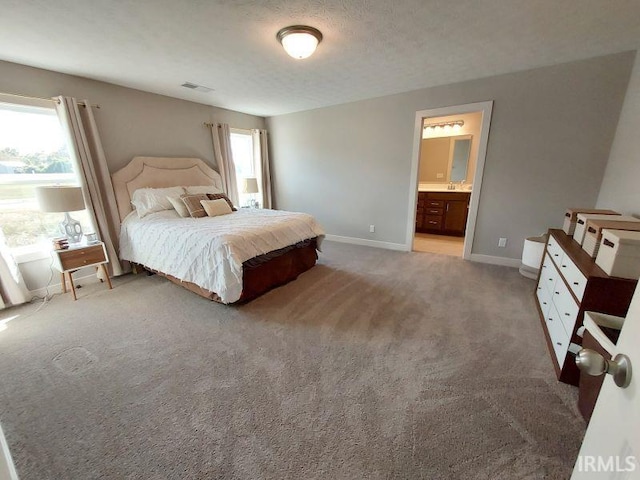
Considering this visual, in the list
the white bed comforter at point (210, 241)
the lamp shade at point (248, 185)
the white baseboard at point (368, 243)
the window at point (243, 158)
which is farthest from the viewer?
the window at point (243, 158)

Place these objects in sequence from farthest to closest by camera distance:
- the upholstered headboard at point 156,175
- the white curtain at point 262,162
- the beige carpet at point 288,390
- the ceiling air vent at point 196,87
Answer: the white curtain at point 262,162
the upholstered headboard at point 156,175
the ceiling air vent at point 196,87
the beige carpet at point 288,390

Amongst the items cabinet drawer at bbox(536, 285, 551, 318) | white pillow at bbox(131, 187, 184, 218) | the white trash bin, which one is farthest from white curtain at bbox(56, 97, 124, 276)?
the white trash bin

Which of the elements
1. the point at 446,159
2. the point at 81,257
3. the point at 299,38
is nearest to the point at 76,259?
the point at 81,257

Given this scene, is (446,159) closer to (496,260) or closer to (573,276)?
(496,260)

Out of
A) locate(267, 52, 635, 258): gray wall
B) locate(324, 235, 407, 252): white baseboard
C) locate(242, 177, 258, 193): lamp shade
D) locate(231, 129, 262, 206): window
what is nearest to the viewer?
locate(267, 52, 635, 258): gray wall

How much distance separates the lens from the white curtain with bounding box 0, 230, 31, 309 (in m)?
2.50

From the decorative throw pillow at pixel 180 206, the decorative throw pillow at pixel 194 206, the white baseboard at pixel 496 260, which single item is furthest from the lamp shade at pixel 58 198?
the white baseboard at pixel 496 260

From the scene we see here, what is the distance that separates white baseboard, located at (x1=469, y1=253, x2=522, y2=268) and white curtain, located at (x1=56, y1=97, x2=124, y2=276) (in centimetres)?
483

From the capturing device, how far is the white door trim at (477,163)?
318 cm

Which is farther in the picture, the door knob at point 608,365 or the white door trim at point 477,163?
the white door trim at point 477,163

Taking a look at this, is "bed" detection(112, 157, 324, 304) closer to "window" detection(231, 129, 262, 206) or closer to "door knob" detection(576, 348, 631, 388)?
"window" detection(231, 129, 262, 206)

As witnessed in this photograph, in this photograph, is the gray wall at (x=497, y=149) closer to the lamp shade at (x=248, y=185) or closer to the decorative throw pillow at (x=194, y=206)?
the lamp shade at (x=248, y=185)

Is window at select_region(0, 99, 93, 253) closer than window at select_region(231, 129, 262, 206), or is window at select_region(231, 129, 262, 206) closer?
window at select_region(0, 99, 93, 253)

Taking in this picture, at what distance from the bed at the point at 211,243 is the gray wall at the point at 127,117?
0.23 m
